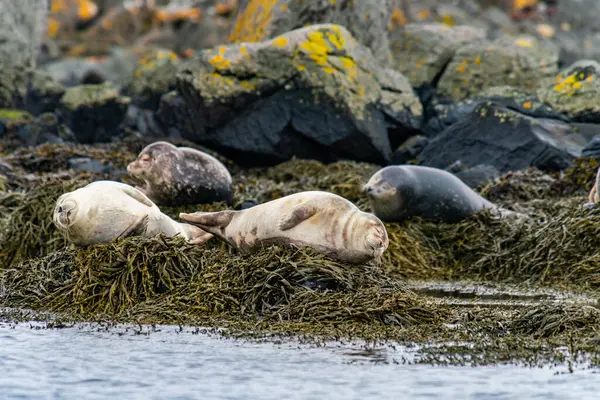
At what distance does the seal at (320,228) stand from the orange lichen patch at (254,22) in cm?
981

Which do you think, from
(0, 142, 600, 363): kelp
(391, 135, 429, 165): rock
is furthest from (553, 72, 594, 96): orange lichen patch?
(0, 142, 600, 363): kelp

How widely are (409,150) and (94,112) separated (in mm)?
7459

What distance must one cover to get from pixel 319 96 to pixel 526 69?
460 cm

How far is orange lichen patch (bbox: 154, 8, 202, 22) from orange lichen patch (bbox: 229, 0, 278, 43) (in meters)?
28.8

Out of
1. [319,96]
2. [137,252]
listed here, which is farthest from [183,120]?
[137,252]

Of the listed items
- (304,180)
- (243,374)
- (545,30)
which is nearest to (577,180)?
(304,180)

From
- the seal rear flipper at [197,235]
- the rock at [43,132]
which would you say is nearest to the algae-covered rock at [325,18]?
the rock at [43,132]

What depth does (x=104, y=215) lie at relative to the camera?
292 inches

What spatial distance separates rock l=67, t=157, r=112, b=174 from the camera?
12705 millimetres

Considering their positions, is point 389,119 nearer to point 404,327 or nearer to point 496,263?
point 496,263

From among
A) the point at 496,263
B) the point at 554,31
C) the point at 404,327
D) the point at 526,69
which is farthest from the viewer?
the point at 554,31

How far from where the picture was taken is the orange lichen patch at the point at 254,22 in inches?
667

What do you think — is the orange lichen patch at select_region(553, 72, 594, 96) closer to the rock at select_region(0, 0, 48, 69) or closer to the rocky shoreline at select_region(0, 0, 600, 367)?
the rocky shoreline at select_region(0, 0, 600, 367)

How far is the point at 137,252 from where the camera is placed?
7008 mm
